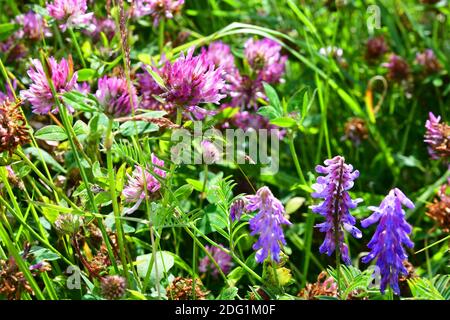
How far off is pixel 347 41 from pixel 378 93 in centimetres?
30

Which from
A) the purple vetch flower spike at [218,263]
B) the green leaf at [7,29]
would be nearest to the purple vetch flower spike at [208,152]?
the purple vetch flower spike at [218,263]

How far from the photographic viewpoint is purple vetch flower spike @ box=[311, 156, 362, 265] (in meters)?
1.04

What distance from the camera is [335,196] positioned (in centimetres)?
106

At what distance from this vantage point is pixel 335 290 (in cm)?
124

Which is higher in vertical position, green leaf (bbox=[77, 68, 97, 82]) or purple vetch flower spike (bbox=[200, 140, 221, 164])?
green leaf (bbox=[77, 68, 97, 82])

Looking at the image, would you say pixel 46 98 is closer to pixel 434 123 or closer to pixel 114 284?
pixel 114 284

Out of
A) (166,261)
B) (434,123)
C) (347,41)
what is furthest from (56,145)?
(347,41)

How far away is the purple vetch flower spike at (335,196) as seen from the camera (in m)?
1.04

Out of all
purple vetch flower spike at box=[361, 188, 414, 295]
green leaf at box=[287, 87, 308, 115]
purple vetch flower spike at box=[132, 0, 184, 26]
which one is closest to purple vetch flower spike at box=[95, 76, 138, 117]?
purple vetch flower spike at box=[361, 188, 414, 295]

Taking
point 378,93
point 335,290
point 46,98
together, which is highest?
point 46,98

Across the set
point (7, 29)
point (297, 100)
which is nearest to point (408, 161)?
point (297, 100)

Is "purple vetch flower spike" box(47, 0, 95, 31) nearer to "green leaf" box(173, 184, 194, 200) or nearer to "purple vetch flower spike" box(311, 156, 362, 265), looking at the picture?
"green leaf" box(173, 184, 194, 200)

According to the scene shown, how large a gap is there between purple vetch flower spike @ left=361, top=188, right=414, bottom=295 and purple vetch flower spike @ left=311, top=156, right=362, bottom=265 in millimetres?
38

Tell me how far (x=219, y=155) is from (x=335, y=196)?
10.6 inches
